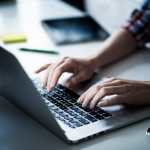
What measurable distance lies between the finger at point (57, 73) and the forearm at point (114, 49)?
0.16m

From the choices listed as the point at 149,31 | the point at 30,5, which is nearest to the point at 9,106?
the point at 149,31

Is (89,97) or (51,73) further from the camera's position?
(51,73)

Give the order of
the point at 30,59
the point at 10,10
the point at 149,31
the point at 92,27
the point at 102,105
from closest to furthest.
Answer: the point at 102,105
the point at 30,59
the point at 149,31
the point at 92,27
the point at 10,10

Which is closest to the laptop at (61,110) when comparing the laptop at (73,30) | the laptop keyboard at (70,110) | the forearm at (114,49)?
the laptop keyboard at (70,110)

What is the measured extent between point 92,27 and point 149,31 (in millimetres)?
329

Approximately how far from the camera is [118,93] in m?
0.72

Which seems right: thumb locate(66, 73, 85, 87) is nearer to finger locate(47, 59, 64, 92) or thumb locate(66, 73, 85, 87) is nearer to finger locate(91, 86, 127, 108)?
finger locate(47, 59, 64, 92)

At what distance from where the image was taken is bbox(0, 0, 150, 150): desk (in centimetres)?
59

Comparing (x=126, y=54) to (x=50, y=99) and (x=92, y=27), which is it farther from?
(x=50, y=99)

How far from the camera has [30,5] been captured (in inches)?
75.5

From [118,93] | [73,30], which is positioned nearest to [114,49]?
[73,30]

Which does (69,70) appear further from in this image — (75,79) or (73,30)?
(73,30)

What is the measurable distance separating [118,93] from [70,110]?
0.14 meters

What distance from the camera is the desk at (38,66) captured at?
59 cm
